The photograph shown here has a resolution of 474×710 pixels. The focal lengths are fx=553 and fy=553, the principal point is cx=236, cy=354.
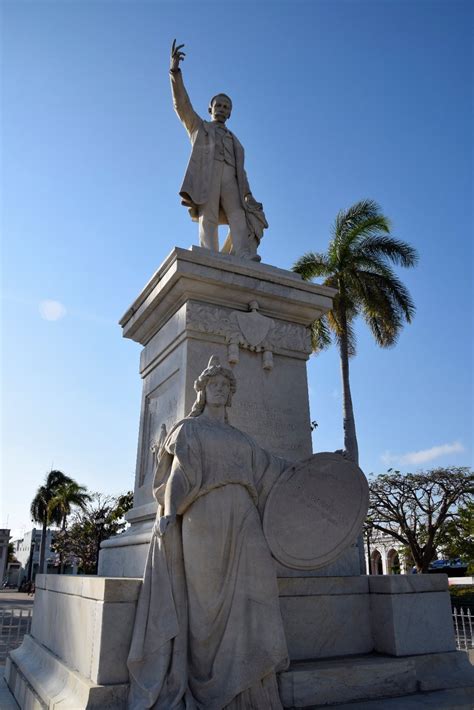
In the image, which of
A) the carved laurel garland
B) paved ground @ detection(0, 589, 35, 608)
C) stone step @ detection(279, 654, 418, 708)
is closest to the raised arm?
the carved laurel garland

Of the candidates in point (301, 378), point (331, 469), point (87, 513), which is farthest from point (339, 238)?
point (87, 513)

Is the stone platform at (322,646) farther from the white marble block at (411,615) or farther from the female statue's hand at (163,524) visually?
the female statue's hand at (163,524)

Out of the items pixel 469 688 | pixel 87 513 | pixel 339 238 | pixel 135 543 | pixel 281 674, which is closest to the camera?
pixel 281 674

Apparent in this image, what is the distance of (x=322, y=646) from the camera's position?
4.39 metres

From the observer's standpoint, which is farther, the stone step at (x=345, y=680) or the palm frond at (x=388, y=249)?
the palm frond at (x=388, y=249)

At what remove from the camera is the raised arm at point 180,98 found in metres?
6.61

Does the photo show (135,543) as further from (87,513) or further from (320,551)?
(87,513)

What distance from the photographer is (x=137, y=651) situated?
3387 mm

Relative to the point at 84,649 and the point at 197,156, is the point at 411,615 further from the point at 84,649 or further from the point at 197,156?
the point at 197,156

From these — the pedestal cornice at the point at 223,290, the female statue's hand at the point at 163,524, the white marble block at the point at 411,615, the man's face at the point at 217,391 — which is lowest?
the white marble block at the point at 411,615

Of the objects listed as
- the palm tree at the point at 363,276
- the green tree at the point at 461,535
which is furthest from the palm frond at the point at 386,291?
the green tree at the point at 461,535

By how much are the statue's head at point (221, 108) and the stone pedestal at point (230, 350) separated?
2.48 m

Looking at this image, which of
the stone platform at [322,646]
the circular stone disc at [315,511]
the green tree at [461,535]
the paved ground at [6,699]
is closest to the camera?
the stone platform at [322,646]

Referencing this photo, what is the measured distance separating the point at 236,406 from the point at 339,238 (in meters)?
16.4
